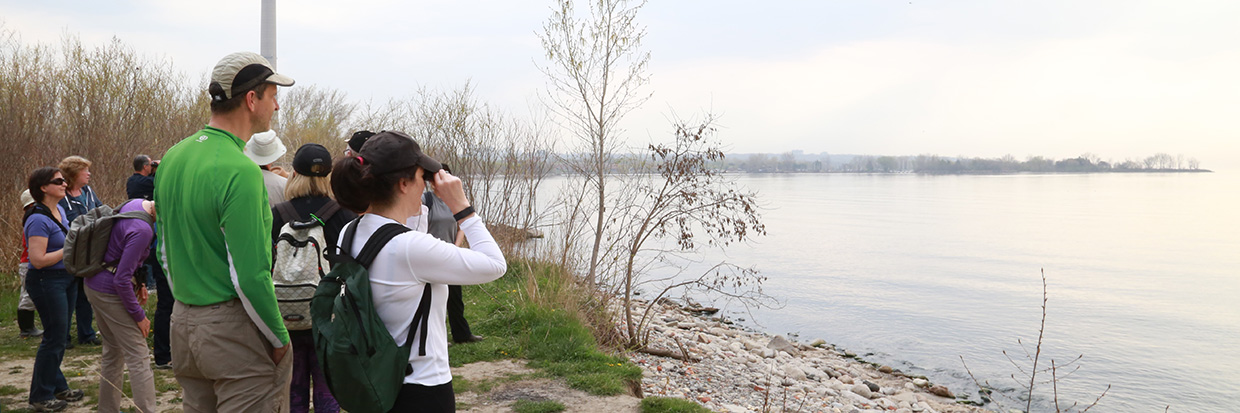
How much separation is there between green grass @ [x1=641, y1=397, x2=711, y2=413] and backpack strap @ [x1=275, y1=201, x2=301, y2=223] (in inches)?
123

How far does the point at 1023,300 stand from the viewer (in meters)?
21.8

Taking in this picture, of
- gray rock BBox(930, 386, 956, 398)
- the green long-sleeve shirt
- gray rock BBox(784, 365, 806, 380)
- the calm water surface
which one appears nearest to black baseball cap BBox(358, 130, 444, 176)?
Result: the green long-sleeve shirt

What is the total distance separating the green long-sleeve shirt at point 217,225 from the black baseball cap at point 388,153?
2.10ft

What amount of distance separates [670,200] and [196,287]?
792 cm

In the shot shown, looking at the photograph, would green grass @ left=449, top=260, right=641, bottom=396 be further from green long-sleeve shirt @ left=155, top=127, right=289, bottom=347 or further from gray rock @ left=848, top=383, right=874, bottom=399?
gray rock @ left=848, top=383, right=874, bottom=399

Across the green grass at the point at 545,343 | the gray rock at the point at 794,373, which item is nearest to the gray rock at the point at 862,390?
the gray rock at the point at 794,373

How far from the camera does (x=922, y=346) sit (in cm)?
1575

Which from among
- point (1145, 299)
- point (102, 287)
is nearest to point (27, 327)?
point (102, 287)

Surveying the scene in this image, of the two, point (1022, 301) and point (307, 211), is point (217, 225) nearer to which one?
point (307, 211)

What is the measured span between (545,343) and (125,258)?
430 cm

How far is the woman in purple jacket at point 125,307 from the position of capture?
4.52 meters

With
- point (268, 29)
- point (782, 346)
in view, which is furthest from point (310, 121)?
point (782, 346)

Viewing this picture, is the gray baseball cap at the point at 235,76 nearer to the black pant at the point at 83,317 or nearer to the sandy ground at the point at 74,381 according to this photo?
the sandy ground at the point at 74,381

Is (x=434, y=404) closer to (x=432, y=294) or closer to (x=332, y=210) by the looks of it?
(x=432, y=294)
